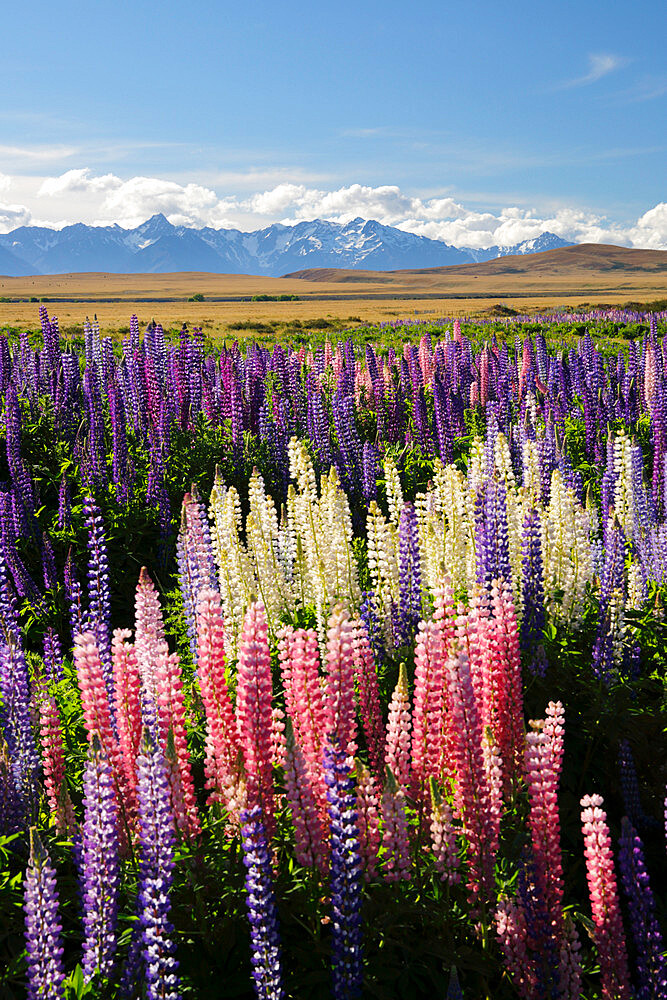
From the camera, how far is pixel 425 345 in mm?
17719

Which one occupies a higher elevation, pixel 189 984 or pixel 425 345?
pixel 425 345

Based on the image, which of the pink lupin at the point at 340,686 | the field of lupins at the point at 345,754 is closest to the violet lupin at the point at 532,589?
the field of lupins at the point at 345,754

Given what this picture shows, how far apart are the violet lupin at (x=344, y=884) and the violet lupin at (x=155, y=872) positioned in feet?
2.01

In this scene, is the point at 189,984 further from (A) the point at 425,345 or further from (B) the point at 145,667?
(A) the point at 425,345

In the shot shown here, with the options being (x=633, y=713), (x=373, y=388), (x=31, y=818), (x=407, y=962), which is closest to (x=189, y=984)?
(x=407, y=962)

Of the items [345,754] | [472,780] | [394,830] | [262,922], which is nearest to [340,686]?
[345,754]

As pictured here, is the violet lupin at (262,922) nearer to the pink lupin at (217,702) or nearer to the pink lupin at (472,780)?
the pink lupin at (217,702)

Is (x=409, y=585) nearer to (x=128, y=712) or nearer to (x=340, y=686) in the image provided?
(x=340, y=686)

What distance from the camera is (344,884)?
279 cm

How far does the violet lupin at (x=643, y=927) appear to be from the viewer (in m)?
3.32

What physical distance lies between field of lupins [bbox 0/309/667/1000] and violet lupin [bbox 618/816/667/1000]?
1cm

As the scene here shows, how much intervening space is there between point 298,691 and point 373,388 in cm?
1289

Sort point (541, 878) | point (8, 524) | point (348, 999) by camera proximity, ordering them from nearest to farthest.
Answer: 1. point (348, 999)
2. point (541, 878)
3. point (8, 524)

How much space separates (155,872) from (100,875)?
0.92 feet
